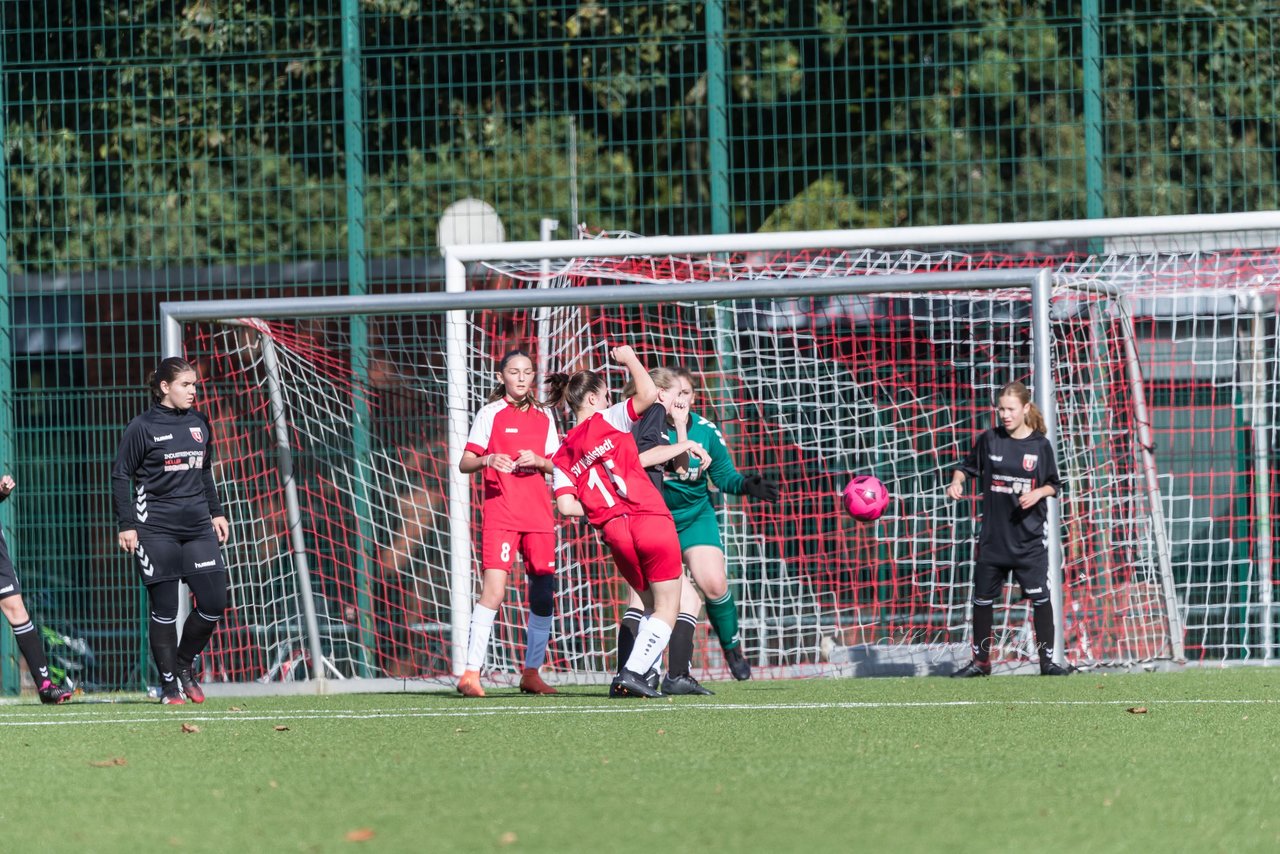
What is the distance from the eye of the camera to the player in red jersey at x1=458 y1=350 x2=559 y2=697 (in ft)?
27.0

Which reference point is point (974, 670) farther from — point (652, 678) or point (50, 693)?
point (50, 693)

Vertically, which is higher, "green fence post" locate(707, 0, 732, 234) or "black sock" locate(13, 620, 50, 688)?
"green fence post" locate(707, 0, 732, 234)

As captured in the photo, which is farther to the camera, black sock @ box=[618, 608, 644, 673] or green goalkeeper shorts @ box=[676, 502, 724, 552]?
green goalkeeper shorts @ box=[676, 502, 724, 552]

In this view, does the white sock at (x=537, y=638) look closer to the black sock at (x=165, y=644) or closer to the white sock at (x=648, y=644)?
the white sock at (x=648, y=644)

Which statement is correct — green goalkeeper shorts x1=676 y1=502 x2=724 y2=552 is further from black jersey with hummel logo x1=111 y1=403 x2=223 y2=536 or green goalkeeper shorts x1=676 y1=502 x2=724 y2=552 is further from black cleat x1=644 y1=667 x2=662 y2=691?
black jersey with hummel logo x1=111 y1=403 x2=223 y2=536

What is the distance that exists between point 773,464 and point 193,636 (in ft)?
12.5

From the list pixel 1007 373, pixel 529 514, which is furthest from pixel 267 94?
pixel 1007 373

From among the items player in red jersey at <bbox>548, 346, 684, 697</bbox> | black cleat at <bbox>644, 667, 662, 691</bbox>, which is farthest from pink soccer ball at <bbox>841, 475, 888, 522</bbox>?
player in red jersey at <bbox>548, 346, 684, 697</bbox>

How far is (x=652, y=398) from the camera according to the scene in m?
7.68

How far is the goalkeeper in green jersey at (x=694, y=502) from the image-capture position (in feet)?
26.6

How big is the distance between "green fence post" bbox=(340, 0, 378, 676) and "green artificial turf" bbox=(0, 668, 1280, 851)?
2.72 meters

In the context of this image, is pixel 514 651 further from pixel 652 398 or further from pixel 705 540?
pixel 652 398

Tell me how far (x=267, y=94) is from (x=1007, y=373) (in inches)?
202

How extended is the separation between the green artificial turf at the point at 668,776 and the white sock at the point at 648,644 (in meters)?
0.17
